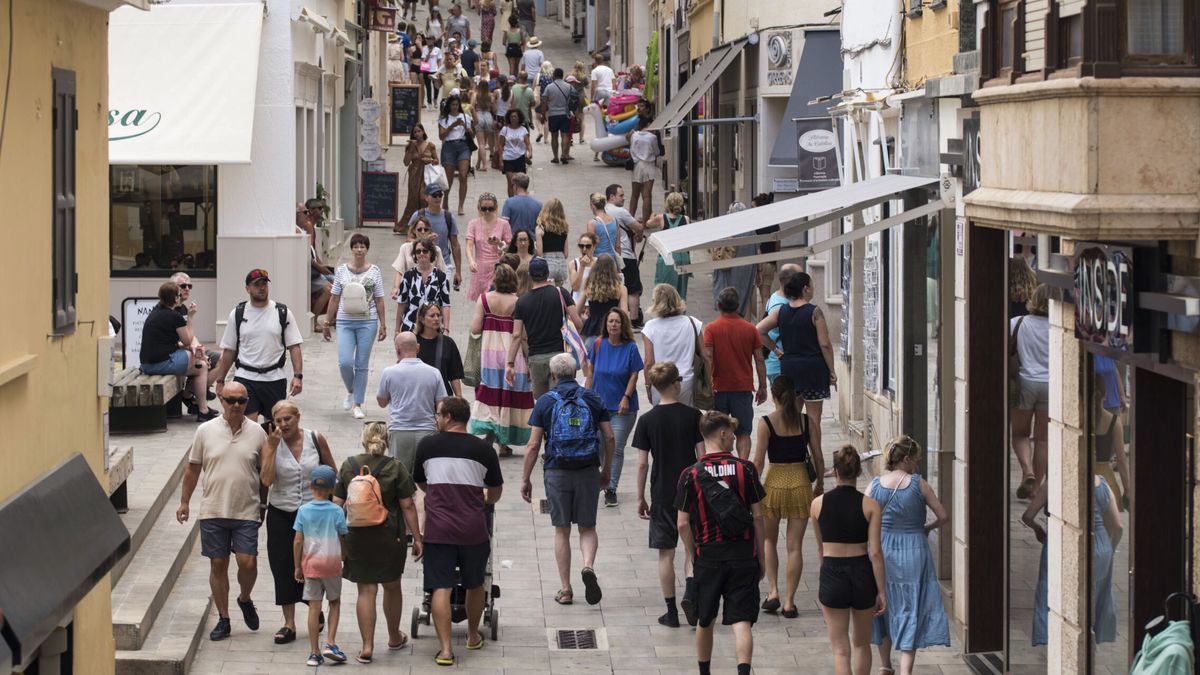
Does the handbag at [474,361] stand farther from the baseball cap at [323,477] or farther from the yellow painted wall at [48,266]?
the yellow painted wall at [48,266]

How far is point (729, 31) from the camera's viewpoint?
29.0 metres

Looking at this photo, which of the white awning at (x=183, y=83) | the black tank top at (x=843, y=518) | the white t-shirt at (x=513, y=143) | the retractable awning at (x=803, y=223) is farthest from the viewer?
the white t-shirt at (x=513, y=143)

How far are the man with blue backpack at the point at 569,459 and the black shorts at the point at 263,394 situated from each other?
9.87 feet

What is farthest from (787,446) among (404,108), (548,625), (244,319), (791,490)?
(404,108)

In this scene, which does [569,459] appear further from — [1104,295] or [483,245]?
[483,245]

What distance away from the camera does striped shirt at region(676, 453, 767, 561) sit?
1055cm

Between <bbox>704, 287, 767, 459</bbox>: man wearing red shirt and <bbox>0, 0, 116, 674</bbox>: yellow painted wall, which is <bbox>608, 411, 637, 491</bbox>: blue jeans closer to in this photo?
<bbox>704, 287, 767, 459</bbox>: man wearing red shirt

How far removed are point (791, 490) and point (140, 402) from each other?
6870 millimetres

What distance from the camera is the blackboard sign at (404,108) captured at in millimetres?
35625

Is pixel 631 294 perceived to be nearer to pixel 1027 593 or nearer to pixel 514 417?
pixel 514 417

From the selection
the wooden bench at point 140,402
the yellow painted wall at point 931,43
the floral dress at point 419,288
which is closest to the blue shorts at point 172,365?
the wooden bench at point 140,402

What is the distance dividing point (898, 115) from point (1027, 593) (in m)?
5.81

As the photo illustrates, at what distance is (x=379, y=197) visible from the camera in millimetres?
Answer: 31125

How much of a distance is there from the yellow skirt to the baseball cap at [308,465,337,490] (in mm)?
2976
